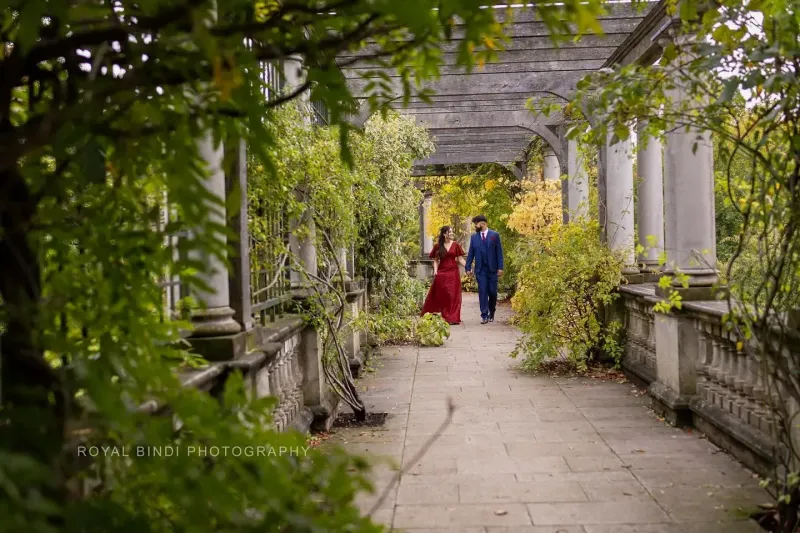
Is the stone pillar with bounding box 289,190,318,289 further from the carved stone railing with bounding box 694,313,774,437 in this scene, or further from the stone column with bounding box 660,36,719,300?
the carved stone railing with bounding box 694,313,774,437

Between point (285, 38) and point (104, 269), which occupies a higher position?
point (285, 38)

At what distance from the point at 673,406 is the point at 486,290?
9430 mm

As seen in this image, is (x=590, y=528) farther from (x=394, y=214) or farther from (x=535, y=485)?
(x=394, y=214)

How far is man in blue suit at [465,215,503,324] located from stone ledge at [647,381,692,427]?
8.75 m

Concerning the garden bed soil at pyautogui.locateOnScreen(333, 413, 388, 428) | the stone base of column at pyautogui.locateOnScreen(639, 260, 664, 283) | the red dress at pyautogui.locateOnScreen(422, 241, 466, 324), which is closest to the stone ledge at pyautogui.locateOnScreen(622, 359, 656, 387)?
the stone base of column at pyautogui.locateOnScreen(639, 260, 664, 283)

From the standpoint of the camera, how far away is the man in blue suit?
1584 centimetres

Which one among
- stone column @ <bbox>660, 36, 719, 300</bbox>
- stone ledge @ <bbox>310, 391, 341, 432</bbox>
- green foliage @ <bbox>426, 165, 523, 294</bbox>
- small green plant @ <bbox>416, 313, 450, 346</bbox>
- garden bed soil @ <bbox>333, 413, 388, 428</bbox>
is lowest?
garden bed soil @ <bbox>333, 413, 388, 428</bbox>

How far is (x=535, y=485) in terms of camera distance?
5.07m

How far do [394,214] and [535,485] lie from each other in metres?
6.71

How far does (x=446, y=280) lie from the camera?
15.0 m

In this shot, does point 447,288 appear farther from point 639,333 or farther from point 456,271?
point 639,333

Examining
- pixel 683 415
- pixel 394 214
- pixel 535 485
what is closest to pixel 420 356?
pixel 394 214

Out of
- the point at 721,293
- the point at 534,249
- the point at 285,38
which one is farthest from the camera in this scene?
the point at 534,249

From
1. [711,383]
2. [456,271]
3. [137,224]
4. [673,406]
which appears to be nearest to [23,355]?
[137,224]
